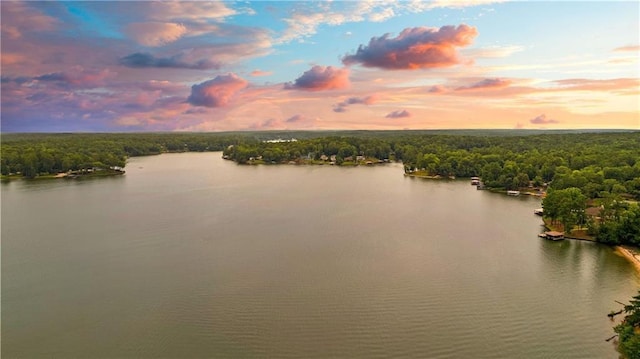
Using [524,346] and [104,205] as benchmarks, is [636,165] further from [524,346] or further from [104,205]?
[104,205]

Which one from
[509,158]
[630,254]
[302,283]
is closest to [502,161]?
[509,158]

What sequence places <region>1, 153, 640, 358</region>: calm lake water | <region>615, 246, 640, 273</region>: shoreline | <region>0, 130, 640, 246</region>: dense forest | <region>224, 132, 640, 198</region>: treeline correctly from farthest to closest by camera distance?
<region>224, 132, 640, 198</region>: treeline < <region>0, 130, 640, 246</region>: dense forest < <region>615, 246, 640, 273</region>: shoreline < <region>1, 153, 640, 358</region>: calm lake water

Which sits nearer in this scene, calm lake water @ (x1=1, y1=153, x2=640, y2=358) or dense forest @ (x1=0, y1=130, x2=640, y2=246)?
calm lake water @ (x1=1, y1=153, x2=640, y2=358)

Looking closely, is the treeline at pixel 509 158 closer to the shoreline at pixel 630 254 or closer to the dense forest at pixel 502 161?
the dense forest at pixel 502 161

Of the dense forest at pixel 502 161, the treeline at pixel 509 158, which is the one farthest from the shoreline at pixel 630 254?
the treeline at pixel 509 158

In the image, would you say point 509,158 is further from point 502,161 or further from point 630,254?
point 630,254

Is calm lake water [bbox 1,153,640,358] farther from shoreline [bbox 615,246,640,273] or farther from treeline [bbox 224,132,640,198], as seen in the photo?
treeline [bbox 224,132,640,198]

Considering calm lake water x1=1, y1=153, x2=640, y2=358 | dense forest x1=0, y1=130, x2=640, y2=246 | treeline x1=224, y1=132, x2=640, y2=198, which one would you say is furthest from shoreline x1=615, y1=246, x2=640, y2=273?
treeline x1=224, y1=132, x2=640, y2=198

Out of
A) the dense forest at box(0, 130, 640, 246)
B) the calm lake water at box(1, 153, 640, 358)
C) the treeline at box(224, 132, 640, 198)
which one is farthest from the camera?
the treeline at box(224, 132, 640, 198)
